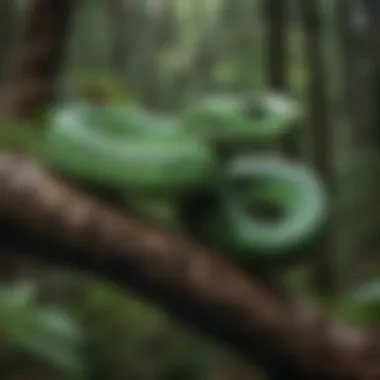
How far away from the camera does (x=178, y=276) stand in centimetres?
122

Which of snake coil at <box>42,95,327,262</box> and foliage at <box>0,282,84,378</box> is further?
snake coil at <box>42,95,327,262</box>

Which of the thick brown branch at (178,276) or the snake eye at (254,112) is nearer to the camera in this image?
the thick brown branch at (178,276)

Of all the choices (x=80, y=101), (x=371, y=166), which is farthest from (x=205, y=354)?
(x=80, y=101)

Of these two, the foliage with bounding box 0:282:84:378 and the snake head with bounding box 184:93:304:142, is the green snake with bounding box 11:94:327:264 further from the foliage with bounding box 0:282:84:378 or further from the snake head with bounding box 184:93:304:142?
the foliage with bounding box 0:282:84:378

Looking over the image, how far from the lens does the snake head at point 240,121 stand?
1.36 m

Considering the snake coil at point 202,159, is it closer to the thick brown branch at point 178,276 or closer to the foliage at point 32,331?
the thick brown branch at point 178,276

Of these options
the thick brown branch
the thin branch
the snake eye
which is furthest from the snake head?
the thin branch

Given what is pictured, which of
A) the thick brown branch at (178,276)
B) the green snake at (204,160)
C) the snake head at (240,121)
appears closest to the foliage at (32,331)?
the thick brown branch at (178,276)

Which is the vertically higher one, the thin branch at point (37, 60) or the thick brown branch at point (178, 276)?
the thin branch at point (37, 60)

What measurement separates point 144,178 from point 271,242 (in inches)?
9.4

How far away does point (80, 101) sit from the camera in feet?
5.49

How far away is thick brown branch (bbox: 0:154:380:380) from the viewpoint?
3.97 ft

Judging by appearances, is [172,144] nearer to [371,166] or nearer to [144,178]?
[144,178]

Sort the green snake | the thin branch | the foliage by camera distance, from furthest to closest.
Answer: the thin branch → the green snake → the foliage
